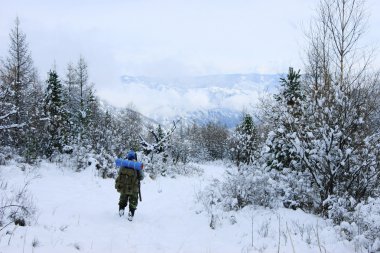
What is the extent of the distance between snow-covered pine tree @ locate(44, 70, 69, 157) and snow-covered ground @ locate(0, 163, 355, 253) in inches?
290

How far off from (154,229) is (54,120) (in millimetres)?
14629

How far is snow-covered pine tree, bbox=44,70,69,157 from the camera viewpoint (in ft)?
66.2

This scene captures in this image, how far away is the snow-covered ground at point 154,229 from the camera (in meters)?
5.98

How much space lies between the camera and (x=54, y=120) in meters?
20.7

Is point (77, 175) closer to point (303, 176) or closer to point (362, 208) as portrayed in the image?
point (303, 176)

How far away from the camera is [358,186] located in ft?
28.5

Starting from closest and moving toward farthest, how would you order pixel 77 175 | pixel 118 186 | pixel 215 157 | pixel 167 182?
pixel 118 186 < pixel 77 175 < pixel 167 182 < pixel 215 157

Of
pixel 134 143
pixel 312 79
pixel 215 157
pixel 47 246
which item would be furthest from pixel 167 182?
pixel 215 157

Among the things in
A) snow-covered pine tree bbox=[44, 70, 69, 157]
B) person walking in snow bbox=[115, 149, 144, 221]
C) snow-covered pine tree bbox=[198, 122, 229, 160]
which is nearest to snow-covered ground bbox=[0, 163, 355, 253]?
person walking in snow bbox=[115, 149, 144, 221]

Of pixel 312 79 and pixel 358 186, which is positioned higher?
pixel 312 79

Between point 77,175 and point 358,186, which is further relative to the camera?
point 77,175

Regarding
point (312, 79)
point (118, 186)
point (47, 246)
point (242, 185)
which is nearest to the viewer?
point (47, 246)

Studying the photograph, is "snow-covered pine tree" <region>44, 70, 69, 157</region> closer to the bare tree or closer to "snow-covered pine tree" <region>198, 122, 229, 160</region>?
the bare tree

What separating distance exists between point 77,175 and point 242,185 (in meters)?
8.44
